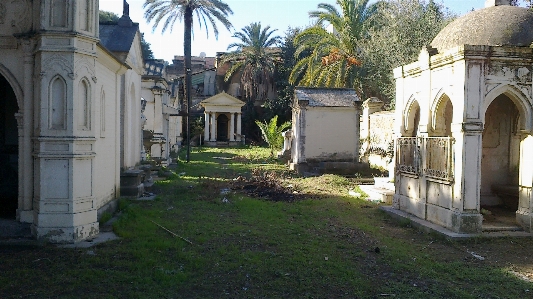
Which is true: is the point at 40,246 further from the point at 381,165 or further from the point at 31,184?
the point at 381,165

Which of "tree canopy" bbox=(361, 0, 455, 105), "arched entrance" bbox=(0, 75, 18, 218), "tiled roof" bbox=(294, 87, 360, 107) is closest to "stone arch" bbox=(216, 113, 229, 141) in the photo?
"tree canopy" bbox=(361, 0, 455, 105)

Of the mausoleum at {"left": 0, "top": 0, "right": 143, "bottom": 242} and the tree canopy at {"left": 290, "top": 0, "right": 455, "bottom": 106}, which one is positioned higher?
the tree canopy at {"left": 290, "top": 0, "right": 455, "bottom": 106}

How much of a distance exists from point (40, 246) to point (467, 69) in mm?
8009

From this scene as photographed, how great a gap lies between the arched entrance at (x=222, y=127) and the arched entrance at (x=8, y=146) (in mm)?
35939

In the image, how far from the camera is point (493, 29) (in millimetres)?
8922

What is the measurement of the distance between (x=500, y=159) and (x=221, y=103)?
3361 centimetres

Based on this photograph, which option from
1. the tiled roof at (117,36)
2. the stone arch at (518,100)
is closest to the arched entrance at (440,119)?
the stone arch at (518,100)

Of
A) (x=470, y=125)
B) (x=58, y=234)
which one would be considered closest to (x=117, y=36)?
(x=58, y=234)

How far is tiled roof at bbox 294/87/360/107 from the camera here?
1995 centimetres

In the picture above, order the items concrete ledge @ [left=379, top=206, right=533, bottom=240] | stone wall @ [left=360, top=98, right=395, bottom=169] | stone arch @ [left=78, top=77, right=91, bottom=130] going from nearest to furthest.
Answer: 1. stone arch @ [left=78, top=77, right=91, bottom=130]
2. concrete ledge @ [left=379, top=206, right=533, bottom=240]
3. stone wall @ [left=360, top=98, right=395, bottom=169]

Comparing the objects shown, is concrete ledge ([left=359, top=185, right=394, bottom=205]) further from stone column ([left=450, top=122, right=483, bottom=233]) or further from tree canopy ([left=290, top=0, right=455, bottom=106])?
tree canopy ([left=290, top=0, right=455, bottom=106])

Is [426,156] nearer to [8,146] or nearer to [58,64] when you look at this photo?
[58,64]

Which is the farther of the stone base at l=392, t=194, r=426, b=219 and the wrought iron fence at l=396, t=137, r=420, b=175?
the wrought iron fence at l=396, t=137, r=420, b=175

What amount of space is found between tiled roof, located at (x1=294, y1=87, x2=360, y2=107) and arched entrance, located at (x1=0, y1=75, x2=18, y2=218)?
1231 cm
